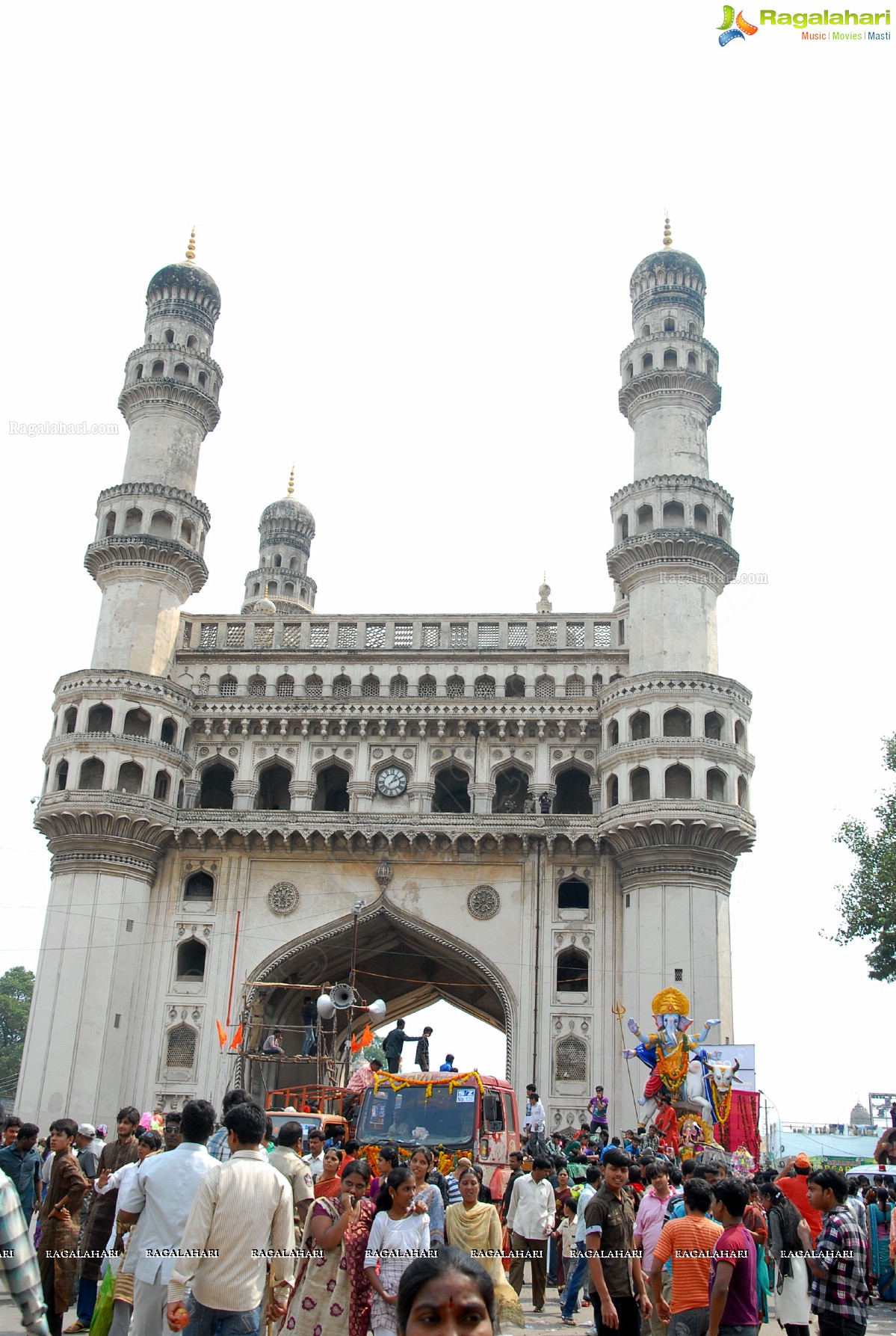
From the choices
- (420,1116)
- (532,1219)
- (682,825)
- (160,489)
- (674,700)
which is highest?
(160,489)

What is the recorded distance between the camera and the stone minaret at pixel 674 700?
30.8m

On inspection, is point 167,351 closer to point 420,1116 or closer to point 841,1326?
point 420,1116

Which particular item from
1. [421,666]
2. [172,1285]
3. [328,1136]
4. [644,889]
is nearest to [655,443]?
[421,666]

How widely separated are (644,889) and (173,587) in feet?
52.9

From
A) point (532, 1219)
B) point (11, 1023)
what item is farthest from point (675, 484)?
point (11, 1023)

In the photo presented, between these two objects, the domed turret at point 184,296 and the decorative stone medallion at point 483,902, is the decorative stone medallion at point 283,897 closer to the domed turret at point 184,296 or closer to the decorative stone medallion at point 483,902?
the decorative stone medallion at point 483,902

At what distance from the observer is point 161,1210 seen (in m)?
7.32

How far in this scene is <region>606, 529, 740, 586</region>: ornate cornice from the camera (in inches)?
1375

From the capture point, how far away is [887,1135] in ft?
→ 35.4

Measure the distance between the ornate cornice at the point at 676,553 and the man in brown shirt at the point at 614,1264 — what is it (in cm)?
2699

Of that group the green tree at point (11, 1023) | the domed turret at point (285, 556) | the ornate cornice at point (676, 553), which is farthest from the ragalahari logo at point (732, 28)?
the green tree at point (11, 1023)

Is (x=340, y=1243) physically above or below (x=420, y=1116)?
below

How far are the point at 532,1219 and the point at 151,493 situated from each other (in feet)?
91.6

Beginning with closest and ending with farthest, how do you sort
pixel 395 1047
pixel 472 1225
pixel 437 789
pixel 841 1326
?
pixel 841 1326 → pixel 472 1225 → pixel 395 1047 → pixel 437 789
